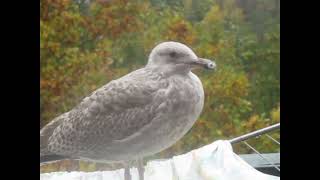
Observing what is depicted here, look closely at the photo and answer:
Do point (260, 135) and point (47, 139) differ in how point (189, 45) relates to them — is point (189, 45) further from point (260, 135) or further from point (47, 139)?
point (47, 139)

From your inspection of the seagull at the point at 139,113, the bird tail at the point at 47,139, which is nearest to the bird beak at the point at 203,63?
the seagull at the point at 139,113

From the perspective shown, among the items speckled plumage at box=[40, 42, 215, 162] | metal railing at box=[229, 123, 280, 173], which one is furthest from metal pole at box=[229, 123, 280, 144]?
speckled plumage at box=[40, 42, 215, 162]

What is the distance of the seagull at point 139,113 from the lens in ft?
6.16

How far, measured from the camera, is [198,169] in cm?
191

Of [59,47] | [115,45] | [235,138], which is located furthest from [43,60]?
[235,138]

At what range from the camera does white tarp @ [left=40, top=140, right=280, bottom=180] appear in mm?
1896

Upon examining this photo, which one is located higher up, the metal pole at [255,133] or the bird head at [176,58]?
the bird head at [176,58]

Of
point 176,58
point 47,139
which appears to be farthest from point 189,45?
point 47,139

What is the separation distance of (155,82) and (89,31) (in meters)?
0.21

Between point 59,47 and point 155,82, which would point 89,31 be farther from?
point 155,82

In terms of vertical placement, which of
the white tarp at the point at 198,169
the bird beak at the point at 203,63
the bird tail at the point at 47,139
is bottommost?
the white tarp at the point at 198,169

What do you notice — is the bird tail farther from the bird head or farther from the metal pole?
the metal pole

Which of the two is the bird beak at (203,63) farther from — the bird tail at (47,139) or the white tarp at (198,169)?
the bird tail at (47,139)
